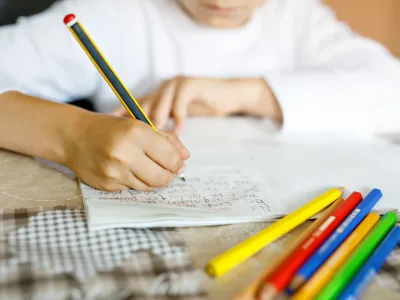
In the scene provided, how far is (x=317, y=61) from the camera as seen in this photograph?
2.64 ft

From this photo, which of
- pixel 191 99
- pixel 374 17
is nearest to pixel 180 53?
pixel 191 99

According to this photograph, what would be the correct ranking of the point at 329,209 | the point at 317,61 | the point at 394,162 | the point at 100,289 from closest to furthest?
the point at 100,289, the point at 329,209, the point at 394,162, the point at 317,61

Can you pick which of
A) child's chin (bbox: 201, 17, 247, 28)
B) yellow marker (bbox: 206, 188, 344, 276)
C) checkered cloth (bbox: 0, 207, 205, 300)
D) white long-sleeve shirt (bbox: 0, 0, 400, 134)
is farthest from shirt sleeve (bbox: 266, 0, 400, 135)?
checkered cloth (bbox: 0, 207, 205, 300)

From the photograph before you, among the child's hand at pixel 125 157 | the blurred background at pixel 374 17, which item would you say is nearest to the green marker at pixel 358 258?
the child's hand at pixel 125 157

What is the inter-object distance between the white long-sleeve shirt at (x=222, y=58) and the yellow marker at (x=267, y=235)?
0.76ft

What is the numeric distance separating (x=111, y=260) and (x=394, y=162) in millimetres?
384

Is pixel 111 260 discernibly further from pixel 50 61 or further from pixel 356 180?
pixel 50 61

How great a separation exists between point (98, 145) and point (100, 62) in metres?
0.08

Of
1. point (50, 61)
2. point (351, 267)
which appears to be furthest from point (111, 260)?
point (50, 61)

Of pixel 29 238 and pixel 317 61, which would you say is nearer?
pixel 29 238

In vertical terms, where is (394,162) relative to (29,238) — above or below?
below

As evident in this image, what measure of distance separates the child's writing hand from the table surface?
0.14 meters

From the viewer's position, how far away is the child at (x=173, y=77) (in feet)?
1.47

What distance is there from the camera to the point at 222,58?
79cm
